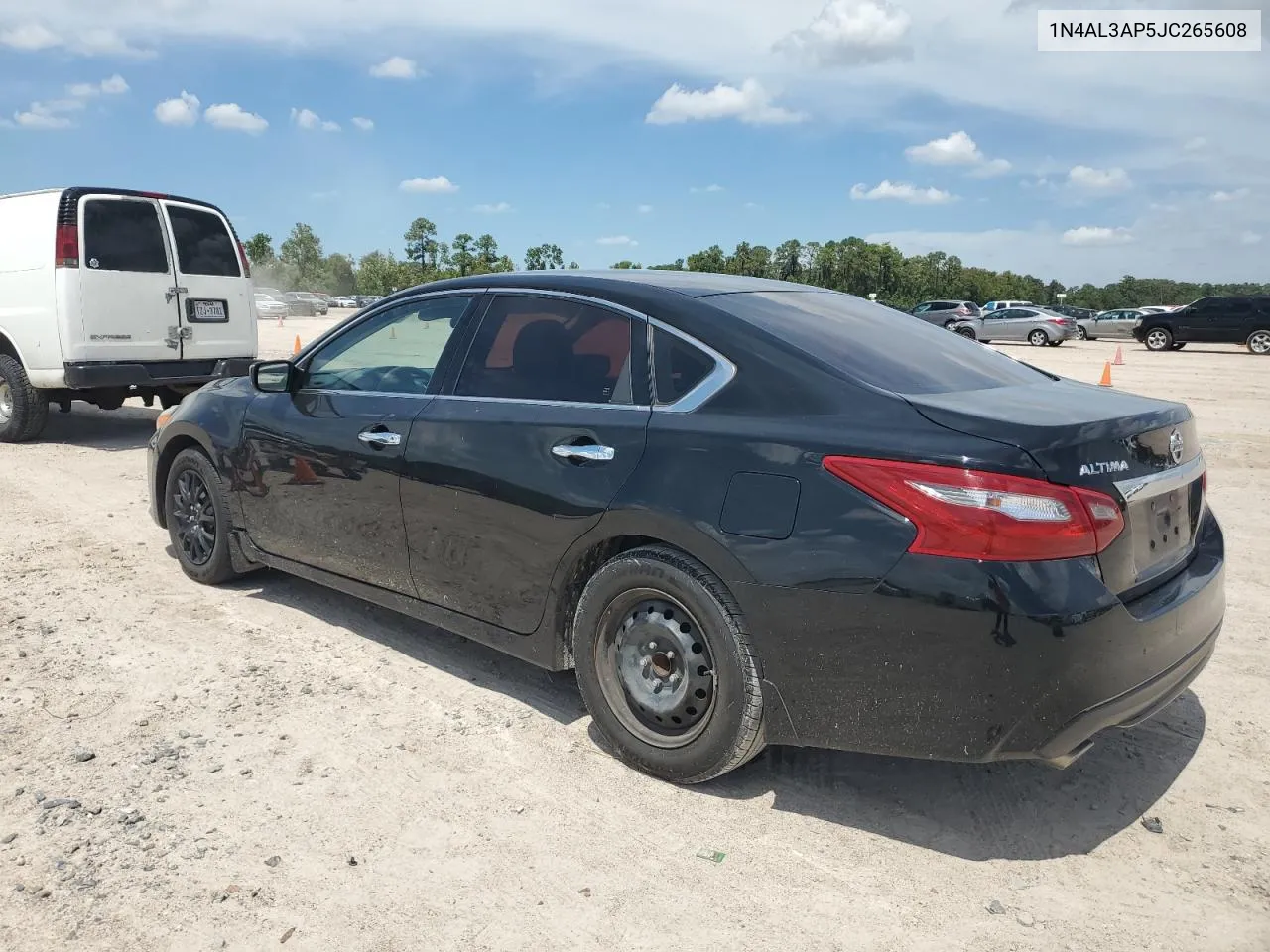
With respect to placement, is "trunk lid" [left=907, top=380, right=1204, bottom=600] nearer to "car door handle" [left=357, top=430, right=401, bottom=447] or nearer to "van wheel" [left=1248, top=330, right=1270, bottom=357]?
"car door handle" [left=357, top=430, right=401, bottom=447]

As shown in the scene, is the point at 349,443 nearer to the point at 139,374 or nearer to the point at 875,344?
the point at 875,344

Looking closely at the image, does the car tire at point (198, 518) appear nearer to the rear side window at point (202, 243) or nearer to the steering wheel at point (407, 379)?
the steering wheel at point (407, 379)

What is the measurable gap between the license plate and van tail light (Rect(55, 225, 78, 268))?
109cm

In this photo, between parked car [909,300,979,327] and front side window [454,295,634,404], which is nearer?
front side window [454,295,634,404]

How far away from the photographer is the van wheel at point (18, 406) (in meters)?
9.45

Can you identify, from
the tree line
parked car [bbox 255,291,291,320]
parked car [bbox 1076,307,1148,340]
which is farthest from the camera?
the tree line

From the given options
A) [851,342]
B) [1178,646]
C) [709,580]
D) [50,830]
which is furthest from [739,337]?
[50,830]

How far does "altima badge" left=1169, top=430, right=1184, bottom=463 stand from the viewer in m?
3.09

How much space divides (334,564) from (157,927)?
205 centimetres

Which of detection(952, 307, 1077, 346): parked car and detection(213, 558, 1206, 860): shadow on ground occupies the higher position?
detection(952, 307, 1077, 346): parked car

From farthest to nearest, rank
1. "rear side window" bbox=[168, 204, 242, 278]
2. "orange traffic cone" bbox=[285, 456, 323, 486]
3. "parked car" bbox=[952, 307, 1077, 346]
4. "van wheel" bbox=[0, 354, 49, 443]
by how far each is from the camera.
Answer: "parked car" bbox=[952, 307, 1077, 346]
"rear side window" bbox=[168, 204, 242, 278]
"van wheel" bbox=[0, 354, 49, 443]
"orange traffic cone" bbox=[285, 456, 323, 486]

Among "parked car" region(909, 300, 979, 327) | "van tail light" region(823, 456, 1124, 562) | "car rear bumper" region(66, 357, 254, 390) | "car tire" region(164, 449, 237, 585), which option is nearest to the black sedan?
"van tail light" region(823, 456, 1124, 562)

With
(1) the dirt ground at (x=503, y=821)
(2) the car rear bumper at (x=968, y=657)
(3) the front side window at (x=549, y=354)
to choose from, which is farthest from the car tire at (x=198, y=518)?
(2) the car rear bumper at (x=968, y=657)

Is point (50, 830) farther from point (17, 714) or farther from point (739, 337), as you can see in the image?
point (739, 337)
